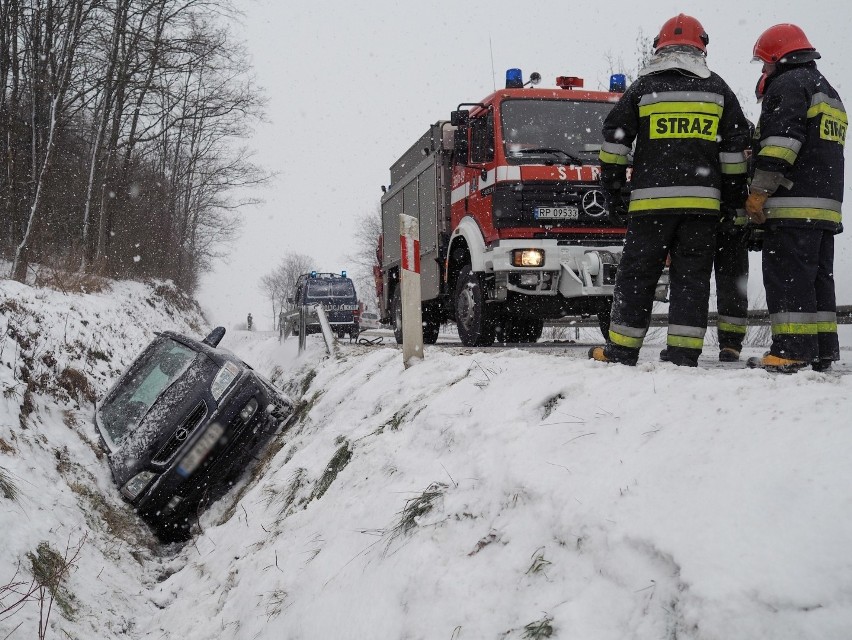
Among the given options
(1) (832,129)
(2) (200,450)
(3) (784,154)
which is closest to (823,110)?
(1) (832,129)

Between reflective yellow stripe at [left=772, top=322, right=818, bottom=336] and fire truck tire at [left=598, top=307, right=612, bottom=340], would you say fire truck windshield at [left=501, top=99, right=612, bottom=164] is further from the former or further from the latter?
reflective yellow stripe at [left=772, top=322, right=818, bottom=336]

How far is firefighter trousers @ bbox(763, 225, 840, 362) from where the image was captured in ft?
12.9

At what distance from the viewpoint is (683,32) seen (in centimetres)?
409

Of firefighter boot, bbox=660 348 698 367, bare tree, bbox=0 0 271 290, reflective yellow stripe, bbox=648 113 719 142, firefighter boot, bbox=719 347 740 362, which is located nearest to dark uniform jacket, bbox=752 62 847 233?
reflective yellow stripe, bbox=648 113 719 142

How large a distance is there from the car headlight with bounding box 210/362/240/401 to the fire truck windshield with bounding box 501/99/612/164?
137 inches

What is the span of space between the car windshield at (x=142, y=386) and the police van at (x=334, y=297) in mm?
12199

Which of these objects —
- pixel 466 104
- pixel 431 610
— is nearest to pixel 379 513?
pixel 431 610

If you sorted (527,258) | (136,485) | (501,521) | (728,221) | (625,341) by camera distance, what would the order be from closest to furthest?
(501,521) → (625,341) → (728,221) → (136,485) → (527,258)

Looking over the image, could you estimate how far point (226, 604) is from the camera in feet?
11.5

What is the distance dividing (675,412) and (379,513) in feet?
4.64

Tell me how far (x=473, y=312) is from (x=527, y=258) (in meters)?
1.06

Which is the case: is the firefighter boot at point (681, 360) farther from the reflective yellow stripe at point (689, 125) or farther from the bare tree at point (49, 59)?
the bare tree at point (49, 59)

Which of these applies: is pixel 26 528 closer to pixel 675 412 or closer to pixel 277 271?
pixel 675 412

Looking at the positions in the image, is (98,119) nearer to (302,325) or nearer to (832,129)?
(302,325)
